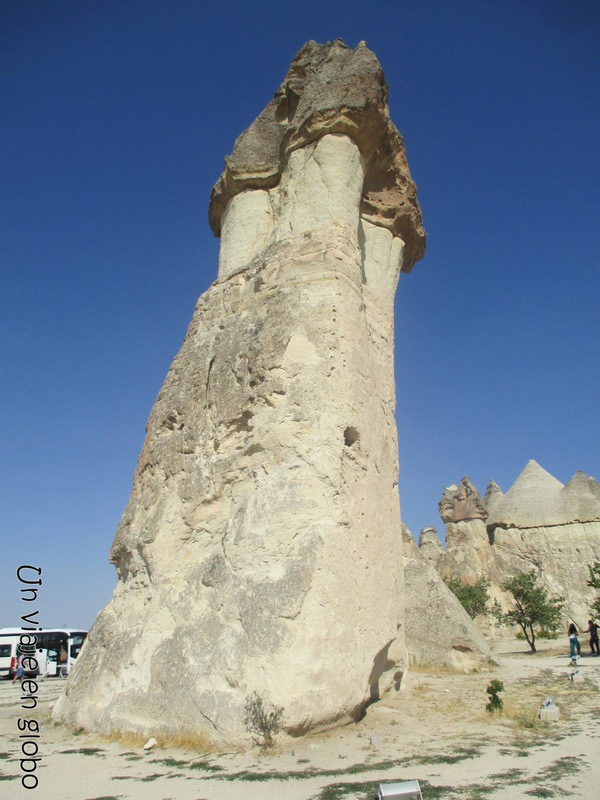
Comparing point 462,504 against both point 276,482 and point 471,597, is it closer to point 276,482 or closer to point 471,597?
point 471,597

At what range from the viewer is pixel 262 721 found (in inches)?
205

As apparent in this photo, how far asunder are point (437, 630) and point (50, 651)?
1257 cm

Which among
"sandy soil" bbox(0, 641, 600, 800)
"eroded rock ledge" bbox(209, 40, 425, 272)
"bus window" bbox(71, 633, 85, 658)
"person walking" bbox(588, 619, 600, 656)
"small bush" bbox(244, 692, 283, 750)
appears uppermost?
"eroded rock ledge" bbox(209, 40, 425, 272)

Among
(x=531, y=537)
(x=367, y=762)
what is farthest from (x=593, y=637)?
(x=367, y=762)

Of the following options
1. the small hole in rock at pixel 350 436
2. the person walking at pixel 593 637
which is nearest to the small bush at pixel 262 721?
the small hole in rock at pixel 350 436

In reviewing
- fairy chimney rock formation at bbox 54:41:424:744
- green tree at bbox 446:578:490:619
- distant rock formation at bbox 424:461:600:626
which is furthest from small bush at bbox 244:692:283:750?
distant rock formation at bbox 424:461:600:626

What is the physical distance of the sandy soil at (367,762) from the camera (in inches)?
166

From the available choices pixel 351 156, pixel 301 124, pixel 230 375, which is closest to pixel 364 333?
pixel 230 375

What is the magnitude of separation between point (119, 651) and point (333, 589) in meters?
2.83

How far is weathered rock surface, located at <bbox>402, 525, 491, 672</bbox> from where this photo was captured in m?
11.0

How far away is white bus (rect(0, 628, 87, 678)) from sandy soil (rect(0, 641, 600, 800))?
1109 centimetres

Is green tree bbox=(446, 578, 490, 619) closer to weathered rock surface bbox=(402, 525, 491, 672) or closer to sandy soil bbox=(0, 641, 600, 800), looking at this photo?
weathered rock surface bbox=(402, 525, 491, 672)

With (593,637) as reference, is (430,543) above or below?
above

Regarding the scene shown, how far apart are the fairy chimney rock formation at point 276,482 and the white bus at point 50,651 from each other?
1168 centimetres
